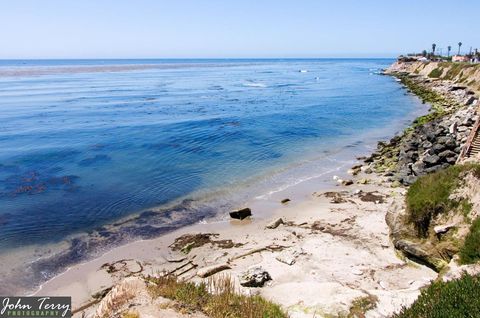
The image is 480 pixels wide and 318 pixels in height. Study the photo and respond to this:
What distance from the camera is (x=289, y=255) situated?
13617mm

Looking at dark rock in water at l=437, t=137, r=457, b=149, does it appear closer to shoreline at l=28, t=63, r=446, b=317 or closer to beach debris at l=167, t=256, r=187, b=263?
shoreline at l=28, t=63, r=446, b=317

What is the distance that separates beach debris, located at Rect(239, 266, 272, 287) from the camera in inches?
456

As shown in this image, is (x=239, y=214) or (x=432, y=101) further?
(x=432, y=101)

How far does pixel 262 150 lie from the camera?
31.3m

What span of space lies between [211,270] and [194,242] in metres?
3.15

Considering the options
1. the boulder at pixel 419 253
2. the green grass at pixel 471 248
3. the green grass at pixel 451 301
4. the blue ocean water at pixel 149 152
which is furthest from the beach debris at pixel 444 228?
the blue ocean water at pixel 149 152

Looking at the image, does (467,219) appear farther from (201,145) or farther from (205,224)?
(201,145)

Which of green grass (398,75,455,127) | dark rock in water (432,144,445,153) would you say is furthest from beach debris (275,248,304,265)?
green grass (398,75,455,127)

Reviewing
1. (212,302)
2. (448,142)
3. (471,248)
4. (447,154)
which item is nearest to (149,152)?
(447,154)

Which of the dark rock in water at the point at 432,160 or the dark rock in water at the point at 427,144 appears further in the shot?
the dark rock in water at the point at 427,144

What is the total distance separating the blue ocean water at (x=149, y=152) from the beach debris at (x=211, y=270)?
15.8ft

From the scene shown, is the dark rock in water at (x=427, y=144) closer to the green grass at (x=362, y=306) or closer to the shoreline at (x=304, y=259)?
the shoreline at (x=304, y=259)

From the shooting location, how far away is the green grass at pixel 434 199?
1251cm

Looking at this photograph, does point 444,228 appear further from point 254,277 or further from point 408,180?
point 408,180
